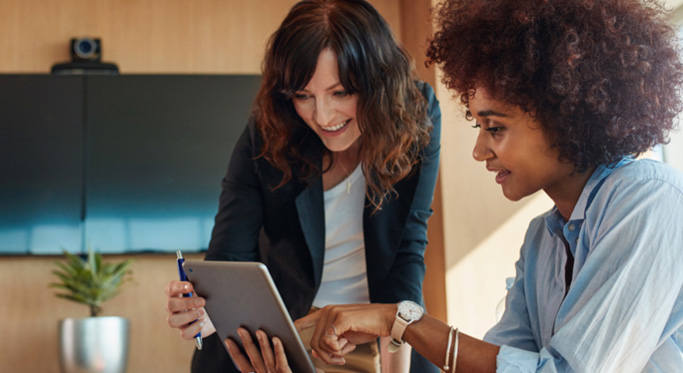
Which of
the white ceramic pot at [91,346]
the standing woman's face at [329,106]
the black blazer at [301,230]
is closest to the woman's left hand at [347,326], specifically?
the black blazer at [301,230]

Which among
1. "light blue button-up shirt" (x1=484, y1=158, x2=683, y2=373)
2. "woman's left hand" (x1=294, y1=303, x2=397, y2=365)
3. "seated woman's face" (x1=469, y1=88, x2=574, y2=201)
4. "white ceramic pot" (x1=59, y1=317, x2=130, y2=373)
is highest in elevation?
"seated woman's face" (x1=469, y1=88, x2=574, y2=201)

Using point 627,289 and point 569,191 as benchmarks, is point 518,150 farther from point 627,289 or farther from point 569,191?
point 627,289

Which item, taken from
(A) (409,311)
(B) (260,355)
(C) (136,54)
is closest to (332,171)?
(B) (260,355)

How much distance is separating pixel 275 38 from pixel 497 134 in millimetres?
683

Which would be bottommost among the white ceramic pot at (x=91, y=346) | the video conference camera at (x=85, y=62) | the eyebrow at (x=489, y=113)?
the white ceramic pot at (x=91, y=346)

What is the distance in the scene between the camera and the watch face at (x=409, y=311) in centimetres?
106

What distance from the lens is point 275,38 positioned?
1615mm

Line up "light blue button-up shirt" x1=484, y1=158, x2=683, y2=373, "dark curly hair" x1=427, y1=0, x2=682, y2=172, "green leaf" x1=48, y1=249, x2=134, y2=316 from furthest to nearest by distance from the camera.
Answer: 1. "green leaf" x1=48, y1=249, x2=134, y2=316
2. "dark curly hair" x1=427, y1=0, x2=682, y2=172
3. "light blue button-up shirt" x1=484, y1=158, x2=683, y2=373

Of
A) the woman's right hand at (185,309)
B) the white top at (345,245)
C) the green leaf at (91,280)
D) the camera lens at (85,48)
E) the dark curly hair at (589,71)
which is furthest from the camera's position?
the camera lens at (85,48)

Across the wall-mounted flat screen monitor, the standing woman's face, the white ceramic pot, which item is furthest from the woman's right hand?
the wall-mounted flat screen monitor

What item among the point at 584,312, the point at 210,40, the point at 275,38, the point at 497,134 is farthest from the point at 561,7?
the point at 210,40

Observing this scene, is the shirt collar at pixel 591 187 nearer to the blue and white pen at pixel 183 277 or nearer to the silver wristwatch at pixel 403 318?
the silver wristwatch at pixel 403 318

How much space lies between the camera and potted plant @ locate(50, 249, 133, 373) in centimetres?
354

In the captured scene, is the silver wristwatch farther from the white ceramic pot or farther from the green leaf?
the green leaf
